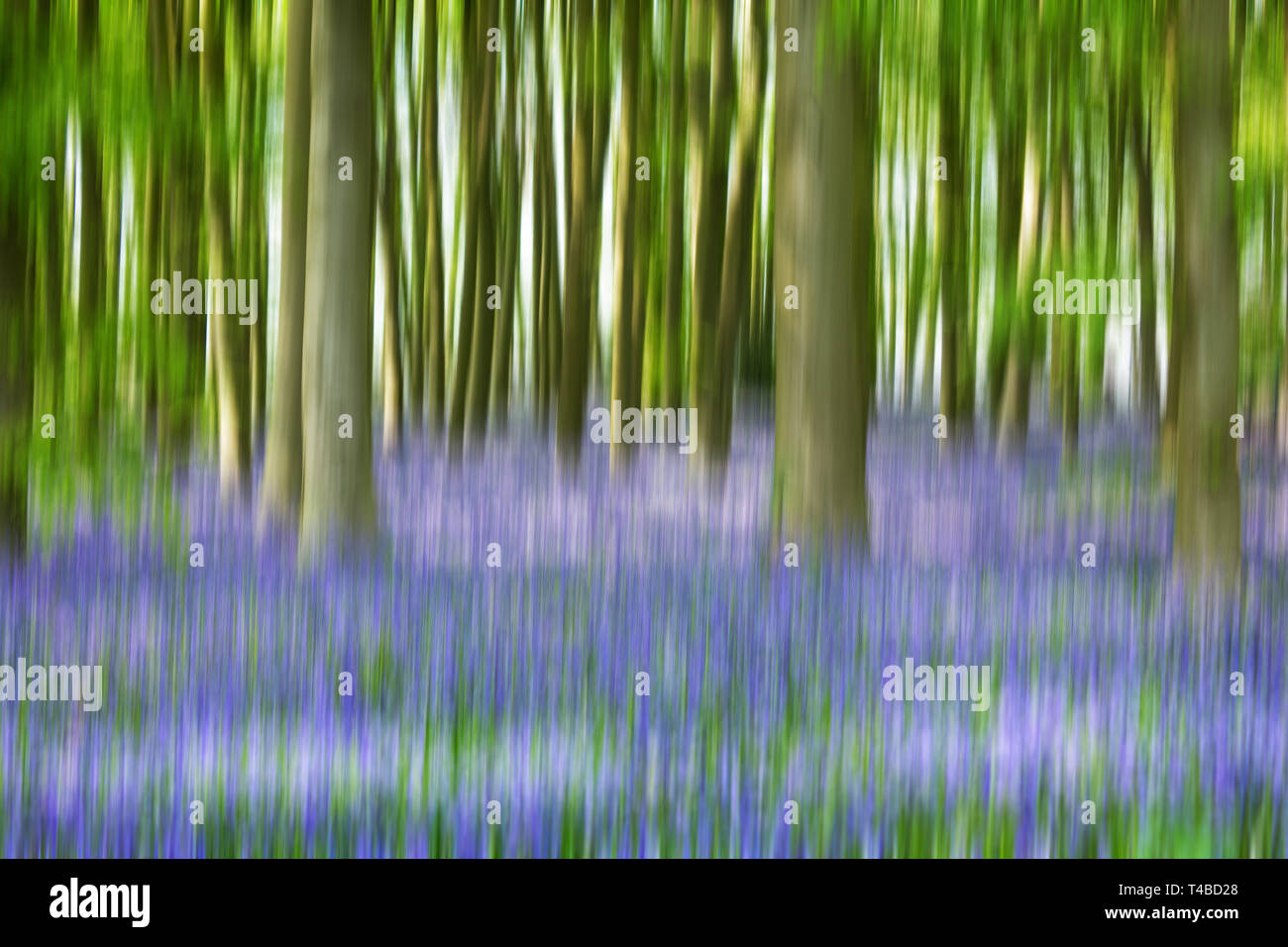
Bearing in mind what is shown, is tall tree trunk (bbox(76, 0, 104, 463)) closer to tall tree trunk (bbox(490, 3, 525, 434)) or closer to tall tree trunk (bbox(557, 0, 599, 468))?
tall tree trunk (bbox(557, 0, 599, 468))

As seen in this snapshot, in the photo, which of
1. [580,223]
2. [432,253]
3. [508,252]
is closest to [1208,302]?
[580,223]

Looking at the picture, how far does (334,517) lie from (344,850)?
2977 mm

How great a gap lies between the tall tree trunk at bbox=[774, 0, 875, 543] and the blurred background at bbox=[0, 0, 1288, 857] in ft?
0.08

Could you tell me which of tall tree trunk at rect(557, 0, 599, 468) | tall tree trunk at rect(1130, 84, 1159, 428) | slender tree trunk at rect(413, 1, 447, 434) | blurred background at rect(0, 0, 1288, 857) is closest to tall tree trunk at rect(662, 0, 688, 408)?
blurred background at rect(0, 0, 1288, 857)

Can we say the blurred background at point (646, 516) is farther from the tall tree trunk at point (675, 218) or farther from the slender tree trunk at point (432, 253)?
the slender tree trunk at point (432, 253)

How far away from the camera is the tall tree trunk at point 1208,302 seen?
6871 mm

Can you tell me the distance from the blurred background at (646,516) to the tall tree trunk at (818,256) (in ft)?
0.08

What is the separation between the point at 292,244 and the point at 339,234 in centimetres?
88

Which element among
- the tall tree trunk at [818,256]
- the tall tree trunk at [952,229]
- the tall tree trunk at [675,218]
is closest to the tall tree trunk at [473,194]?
the tall tree trunk at [675,218]

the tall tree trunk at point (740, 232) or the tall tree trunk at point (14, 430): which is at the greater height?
the tall tree trunk at point (740, 232)

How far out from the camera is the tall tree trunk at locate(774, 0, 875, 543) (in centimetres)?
719

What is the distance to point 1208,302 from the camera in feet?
22.6
